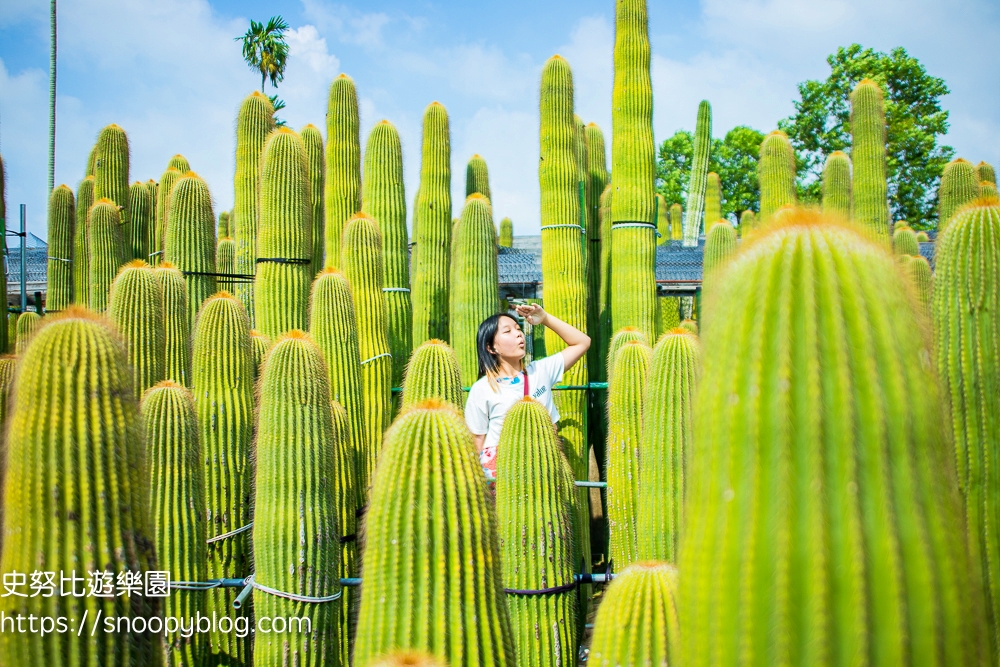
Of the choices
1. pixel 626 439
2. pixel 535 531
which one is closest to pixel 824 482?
pixel 535 531

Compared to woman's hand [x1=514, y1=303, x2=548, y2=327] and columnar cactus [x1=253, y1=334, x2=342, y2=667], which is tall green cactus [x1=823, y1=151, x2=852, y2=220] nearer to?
woman's hand [x1=514, y1=303, x2=548, y2=327]

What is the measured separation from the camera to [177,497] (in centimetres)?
372

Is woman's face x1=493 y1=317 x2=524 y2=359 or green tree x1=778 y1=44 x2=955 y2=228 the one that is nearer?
woman's face x1=493 y1=317 x2=524 y2=359

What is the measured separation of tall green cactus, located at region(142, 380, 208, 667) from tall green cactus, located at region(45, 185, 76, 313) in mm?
5753

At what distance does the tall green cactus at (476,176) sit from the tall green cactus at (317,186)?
2.16 meters

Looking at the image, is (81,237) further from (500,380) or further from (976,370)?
(976,370)

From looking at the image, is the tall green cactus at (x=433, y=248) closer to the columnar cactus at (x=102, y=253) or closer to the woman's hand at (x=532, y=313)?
the woman's hand at (x=532, y=313)

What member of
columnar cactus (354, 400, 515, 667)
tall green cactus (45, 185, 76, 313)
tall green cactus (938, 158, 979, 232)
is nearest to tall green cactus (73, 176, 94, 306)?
tall green cactus (45, 185, 76, 313)

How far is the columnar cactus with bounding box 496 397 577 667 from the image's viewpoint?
10.9ft

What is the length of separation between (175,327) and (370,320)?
141 centimetres

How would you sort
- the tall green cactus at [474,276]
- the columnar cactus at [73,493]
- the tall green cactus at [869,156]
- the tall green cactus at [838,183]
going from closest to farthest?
the columnar cactus at [73,493] < the tall green cactus at [474,276] < the tall green cactus at [869,156] < the tall green cactus at [838,183]

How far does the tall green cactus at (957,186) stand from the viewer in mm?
6199

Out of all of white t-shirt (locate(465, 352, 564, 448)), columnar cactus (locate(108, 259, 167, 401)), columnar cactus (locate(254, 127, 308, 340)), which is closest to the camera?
white t-shirt (locate(465, 352, 564, 448))

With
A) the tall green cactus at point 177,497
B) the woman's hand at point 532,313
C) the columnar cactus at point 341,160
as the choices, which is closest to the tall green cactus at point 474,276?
the columnar cactus at point 341,160
